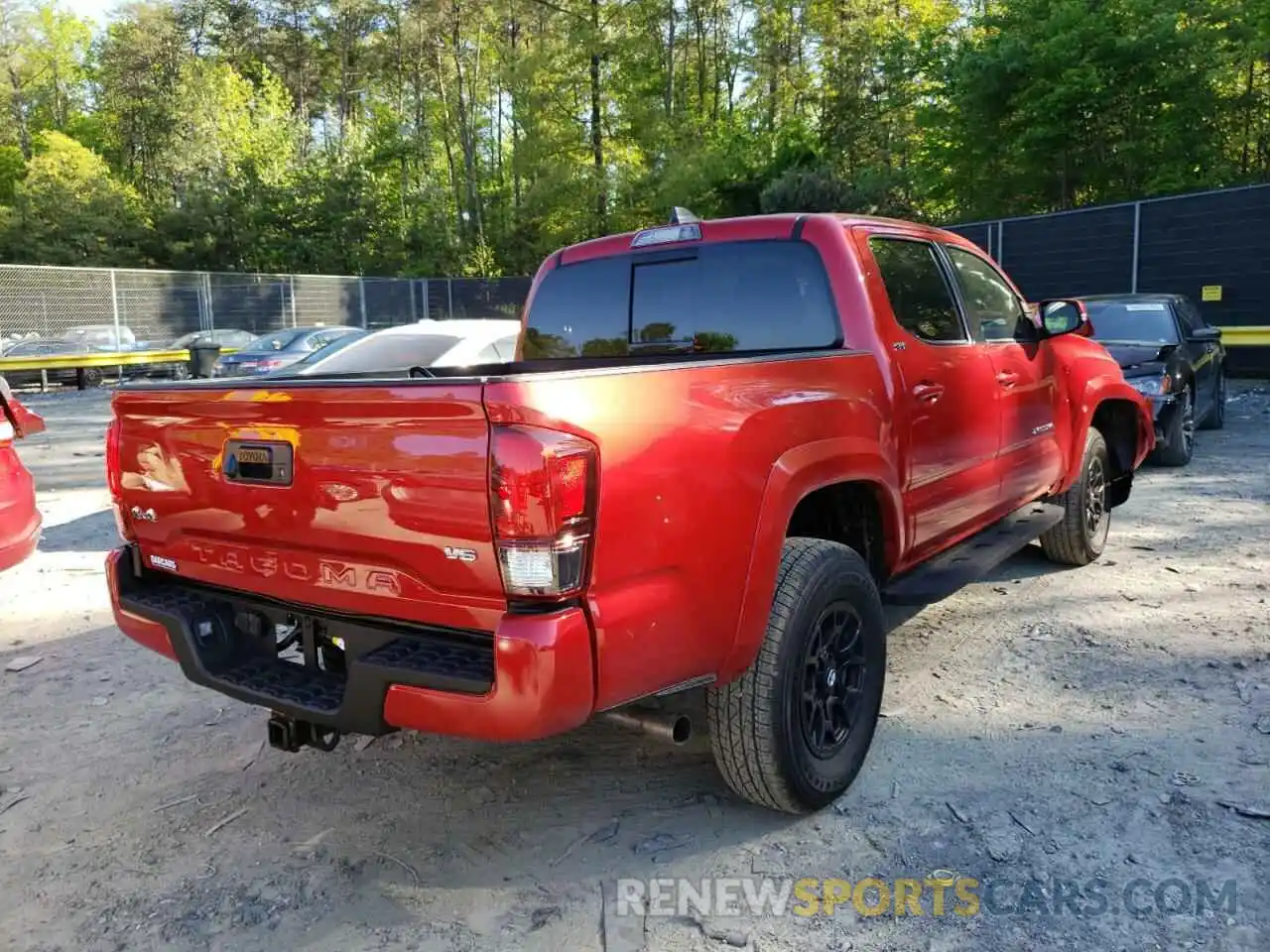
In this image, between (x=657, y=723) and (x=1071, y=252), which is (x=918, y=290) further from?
(x=1071, y=252)

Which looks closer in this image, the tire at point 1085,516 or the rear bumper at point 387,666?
the rear bumper at point 387,666

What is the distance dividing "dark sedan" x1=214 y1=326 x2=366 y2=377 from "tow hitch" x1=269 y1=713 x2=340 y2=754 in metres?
12.2

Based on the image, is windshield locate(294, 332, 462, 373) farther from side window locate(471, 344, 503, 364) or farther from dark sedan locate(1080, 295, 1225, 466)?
dark sedan locate(1080, 295, 1225, 466)

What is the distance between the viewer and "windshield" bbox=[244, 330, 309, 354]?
16580 millimetres

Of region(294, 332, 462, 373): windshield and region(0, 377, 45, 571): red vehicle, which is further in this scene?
region(294, 332, 462, 373): windshield

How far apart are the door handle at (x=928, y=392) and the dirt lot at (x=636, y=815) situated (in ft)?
4.22

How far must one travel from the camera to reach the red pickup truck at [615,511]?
89.0 inches

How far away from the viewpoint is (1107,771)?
3303 mm

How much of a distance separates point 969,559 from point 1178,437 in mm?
6086

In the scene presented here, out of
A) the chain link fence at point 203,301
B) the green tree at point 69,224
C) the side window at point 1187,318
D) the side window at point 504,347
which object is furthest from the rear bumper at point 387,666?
the green tree at point 69,224

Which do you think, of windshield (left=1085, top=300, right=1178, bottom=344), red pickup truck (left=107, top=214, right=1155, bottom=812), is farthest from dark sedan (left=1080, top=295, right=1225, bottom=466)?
red pickup truck (left=107, top=214, right=1155, bottom=812)

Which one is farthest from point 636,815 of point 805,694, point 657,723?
point 805,694

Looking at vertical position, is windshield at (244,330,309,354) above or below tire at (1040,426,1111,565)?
above

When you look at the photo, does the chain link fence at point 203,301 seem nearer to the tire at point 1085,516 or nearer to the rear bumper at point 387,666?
the rear bumper at point 387,666
